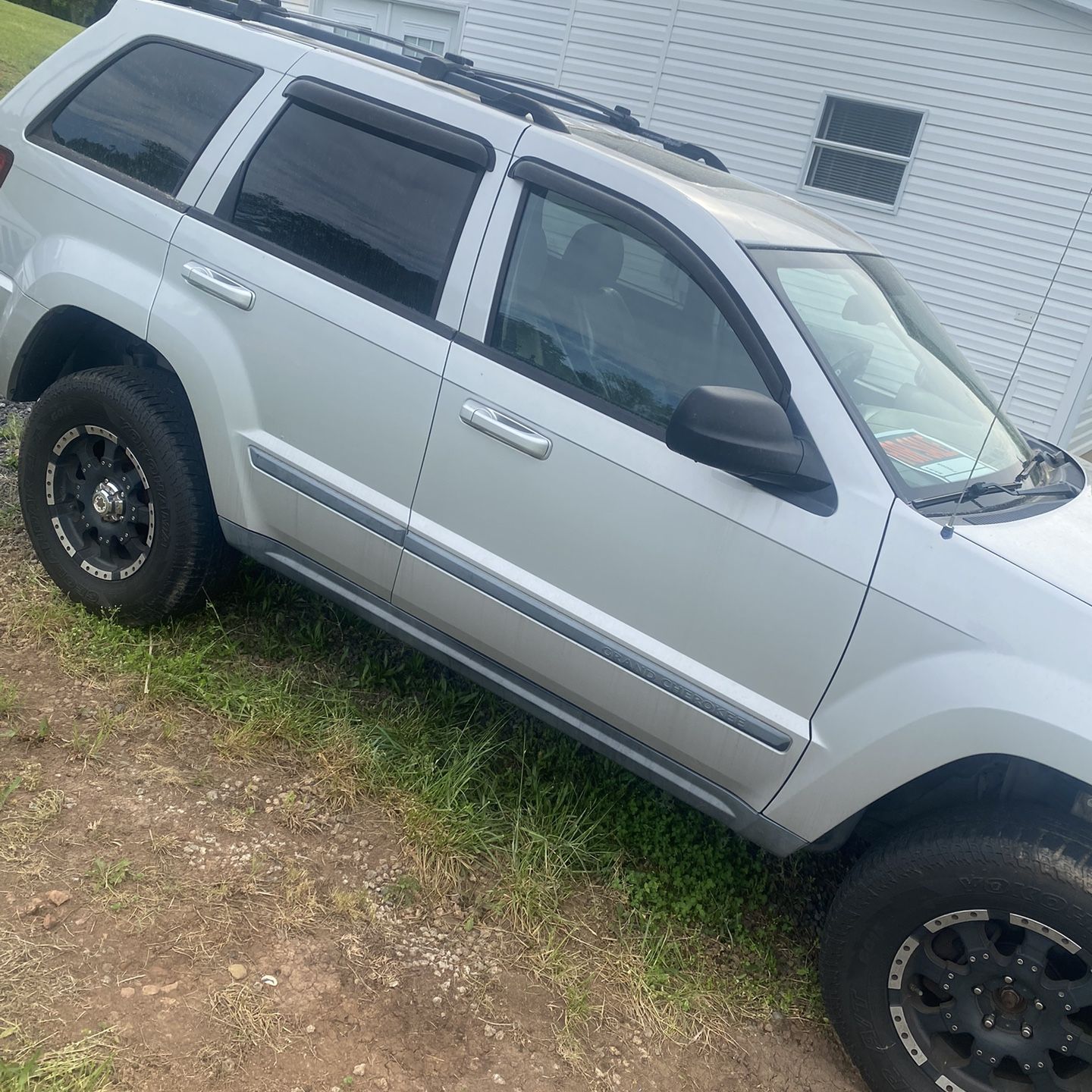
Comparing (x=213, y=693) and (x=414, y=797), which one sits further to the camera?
(x=213, y=693)

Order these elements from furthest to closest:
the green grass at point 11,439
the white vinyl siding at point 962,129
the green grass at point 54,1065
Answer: the white vinyl siding at point 962,129 < the green grass at point 11,439 < the green grass at point 54,1065

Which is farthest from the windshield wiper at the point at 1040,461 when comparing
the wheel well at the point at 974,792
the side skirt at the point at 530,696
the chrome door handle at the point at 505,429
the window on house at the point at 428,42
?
the window on house at the point at 428,42

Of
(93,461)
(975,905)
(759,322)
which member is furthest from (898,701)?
(93,461)

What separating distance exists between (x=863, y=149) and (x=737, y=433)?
9.00 m

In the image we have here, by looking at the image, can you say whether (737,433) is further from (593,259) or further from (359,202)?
(359,202)

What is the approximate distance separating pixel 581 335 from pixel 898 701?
1281mm

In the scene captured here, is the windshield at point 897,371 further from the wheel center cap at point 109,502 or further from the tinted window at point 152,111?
the wheel center cap at point 109,502

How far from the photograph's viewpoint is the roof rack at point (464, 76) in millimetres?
3217

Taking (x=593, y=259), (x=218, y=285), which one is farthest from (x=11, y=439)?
(x=593, y=259)

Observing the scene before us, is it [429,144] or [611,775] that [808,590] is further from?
[429,144]

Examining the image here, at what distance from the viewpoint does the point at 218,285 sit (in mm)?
3277

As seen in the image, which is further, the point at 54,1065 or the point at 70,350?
the point at 70,350

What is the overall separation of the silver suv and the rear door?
0.01 metres

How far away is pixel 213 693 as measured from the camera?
351 centimetres
